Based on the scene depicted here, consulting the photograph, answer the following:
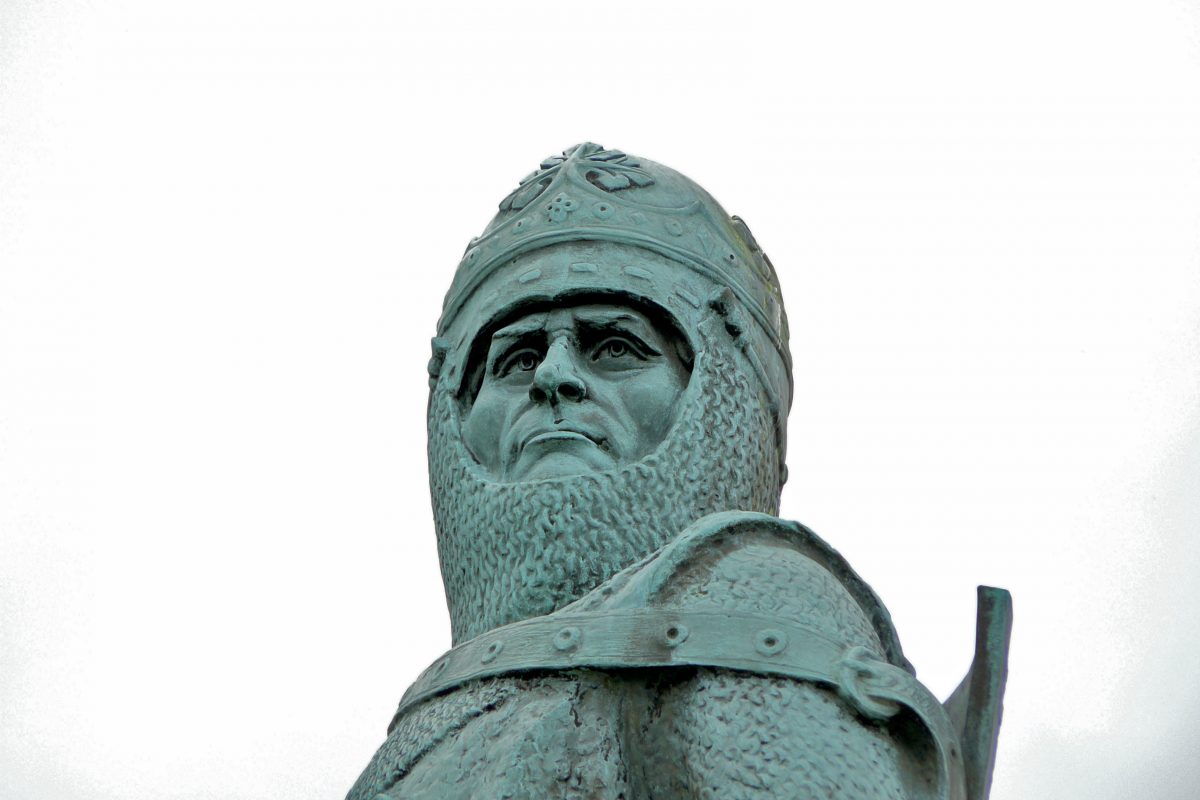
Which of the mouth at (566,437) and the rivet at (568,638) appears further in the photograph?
the mouth at (566,437)

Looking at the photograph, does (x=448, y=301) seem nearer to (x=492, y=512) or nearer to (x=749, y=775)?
(x=492, y=512)

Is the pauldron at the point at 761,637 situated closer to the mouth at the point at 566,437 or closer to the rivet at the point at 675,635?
the rivet at the point at 675,635

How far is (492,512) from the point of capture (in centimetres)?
619

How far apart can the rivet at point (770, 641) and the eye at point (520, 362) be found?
2.12 metres

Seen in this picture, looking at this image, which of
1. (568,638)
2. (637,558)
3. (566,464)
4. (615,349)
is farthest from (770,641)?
(615,349)

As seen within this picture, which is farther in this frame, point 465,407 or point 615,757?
point 465,407

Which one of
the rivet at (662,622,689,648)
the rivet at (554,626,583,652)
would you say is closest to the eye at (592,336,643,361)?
the rivet at (554,626,583,652)

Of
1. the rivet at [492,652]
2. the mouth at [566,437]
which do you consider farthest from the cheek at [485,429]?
the rivet at [492,652]

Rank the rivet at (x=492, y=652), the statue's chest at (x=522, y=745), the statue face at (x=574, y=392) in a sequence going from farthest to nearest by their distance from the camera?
the statue face at (x=574, y=392) → the rivet at (x=492, y=652) → the statue's chest at (x=522, y=745)

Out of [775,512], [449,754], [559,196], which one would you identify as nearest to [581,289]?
[559,196]

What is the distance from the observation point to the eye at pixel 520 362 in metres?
6.63

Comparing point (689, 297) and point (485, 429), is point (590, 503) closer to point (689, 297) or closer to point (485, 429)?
point (485, 429)

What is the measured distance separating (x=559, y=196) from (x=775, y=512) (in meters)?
1.57

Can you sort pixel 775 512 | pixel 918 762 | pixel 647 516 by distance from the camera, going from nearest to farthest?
pixel 918 762
pixel 647 516
pixel 775 512
